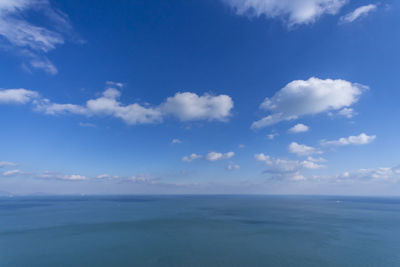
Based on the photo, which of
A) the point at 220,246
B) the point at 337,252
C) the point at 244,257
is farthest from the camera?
the point at 220,246

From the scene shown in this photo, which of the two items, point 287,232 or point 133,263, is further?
point 287,232

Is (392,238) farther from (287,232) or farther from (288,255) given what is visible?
(288,255)

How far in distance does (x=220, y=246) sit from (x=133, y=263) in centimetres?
1996

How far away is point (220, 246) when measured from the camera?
4497 cm

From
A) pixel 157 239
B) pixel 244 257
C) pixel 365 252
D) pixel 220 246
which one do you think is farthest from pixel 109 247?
pixel 365 252

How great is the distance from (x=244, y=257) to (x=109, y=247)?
3026 centimetres

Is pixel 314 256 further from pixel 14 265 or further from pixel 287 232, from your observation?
pixel 14 265

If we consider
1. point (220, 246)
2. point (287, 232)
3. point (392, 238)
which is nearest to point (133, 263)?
point (220, 246)

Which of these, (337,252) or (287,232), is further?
(287,232)

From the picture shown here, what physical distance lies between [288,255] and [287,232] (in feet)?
80.5

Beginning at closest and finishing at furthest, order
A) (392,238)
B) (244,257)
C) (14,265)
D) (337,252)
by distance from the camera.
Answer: (14,265), (244,257), (337,252), (392,238)

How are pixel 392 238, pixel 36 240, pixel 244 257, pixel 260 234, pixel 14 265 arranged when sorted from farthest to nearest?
pixel 260 234 < pixel 392 238 < pixel 36 240 < pixel 244 257 < pixel 14 265

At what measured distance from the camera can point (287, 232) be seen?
61.2 meters

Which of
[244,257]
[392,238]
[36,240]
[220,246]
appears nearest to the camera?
[244,257]
